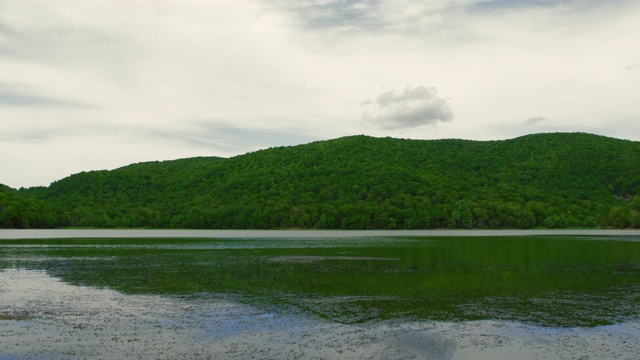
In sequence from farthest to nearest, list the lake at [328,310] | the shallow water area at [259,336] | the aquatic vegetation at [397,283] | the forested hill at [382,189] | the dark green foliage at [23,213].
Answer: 1. the forested hill at [382,189]
2. the dark green foliage at [23,213]
3. the aquatic vegetation at [397,283]
4. the lake at [328,310]
5. the shallow water area at [259,336]

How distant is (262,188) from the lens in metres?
146

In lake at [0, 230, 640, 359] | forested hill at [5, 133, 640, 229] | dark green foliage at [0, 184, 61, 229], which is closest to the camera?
lake at [0, 230, 640, 359]

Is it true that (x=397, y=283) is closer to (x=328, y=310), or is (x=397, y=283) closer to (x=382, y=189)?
(x=328, y=310)

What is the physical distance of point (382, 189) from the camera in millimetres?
139875

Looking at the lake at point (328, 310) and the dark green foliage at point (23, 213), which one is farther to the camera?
the dark green foliage at point (23, 213)

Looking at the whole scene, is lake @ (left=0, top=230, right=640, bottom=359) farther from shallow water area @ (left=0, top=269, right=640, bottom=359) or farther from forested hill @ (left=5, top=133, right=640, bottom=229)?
forested hill @ (left=5, top=133, right=640, bottom=229)

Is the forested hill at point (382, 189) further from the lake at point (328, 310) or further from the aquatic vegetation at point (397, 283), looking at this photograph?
the lake at point (328, 310)

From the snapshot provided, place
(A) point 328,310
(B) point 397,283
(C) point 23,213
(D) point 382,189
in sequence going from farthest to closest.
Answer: (D) point 382,189, (C) point 23,213, (B) point 397,283, (A) point 328,310

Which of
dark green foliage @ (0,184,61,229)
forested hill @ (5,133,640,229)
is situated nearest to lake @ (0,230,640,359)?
forested hill @ (5,133,640,229)

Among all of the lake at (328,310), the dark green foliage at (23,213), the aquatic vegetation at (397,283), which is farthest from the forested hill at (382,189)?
the lake at (328,310)

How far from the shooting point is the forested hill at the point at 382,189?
136 metres

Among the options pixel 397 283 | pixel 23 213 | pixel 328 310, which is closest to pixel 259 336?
pixel 328 310

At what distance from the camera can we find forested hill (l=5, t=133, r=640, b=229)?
13612cm

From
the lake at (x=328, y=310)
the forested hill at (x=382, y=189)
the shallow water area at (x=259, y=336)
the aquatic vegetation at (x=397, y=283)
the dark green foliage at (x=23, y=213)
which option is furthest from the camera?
the forested hill at (x=382, y=189)
